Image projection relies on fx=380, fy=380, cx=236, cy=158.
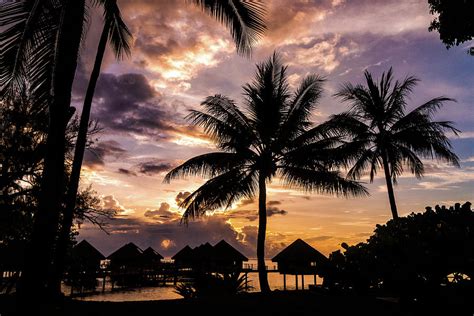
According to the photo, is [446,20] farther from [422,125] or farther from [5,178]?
[5,178]

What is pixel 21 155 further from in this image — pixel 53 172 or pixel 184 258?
pixel 184 258

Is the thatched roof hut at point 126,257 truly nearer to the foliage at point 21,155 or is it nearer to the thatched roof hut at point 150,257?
the thatched roof hut at point 150,257

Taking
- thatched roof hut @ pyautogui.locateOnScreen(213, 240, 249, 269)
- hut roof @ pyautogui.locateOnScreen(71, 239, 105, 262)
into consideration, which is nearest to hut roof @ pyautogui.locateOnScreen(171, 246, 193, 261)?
thatched roof hut @ pyautogui.locateOnScreen(213, 240, 249, 269)

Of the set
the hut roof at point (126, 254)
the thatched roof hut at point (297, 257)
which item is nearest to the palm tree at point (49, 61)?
the thatched roof hut at point (297, 257)

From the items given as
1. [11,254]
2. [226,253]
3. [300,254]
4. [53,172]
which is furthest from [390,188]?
[53,172]

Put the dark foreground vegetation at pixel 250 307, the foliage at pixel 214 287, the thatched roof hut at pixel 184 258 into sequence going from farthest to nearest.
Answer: the thatched roof hut at pixel 184 258
the foliage at pixel 214 287
the dark foreground vegetation at pixel 250 307

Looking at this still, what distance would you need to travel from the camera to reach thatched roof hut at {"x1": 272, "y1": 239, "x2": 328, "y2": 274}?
23.5 metres

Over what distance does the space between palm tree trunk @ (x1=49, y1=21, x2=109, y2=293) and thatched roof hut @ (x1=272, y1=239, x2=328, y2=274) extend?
1599 centimetres

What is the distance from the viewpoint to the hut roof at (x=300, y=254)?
77.3 feet

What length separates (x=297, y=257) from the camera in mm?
23672

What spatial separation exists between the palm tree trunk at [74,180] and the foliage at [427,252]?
7.27m

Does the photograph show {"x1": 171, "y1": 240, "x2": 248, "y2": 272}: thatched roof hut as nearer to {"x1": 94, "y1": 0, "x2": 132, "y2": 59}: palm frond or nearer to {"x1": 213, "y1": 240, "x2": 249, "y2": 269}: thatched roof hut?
{"x1": 213, "y1": 240, "x2": 249, "y2": 269}: thatched roof hut

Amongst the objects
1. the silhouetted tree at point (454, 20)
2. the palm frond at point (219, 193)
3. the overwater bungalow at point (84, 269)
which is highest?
the silhouetted tree at point (454, 20)

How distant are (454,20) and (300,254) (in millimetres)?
17545
